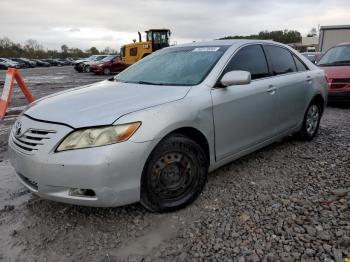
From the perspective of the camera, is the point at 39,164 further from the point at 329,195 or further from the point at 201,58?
the point at 329,195

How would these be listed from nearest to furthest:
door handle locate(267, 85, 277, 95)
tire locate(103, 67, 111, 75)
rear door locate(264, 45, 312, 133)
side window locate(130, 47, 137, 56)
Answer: door handle locate(267, 85, 277, 95)
rear door locate(264, 45, 312, 133)
side window locate(130, 47, 137, 56)
tire locate(103, 67, 111, 75)

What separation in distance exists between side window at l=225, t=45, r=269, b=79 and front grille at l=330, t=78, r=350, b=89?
14.5 ft

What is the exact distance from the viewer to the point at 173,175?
10.0ft

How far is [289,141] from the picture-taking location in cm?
A: 522

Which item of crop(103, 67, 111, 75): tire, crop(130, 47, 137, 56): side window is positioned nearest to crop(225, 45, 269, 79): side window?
crop(130, 47, 137, 56): side window

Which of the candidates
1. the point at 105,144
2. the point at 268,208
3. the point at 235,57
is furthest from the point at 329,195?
the point at 105,144

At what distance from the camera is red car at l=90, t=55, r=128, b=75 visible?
25.4 metres

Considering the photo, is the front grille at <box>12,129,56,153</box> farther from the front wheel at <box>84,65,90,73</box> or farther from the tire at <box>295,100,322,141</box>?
the front wheel at <box>84,65,90,73</box>

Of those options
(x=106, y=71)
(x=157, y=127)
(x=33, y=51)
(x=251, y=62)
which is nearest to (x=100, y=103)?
(x=157, y=127)

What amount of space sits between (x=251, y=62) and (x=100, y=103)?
1.93 m

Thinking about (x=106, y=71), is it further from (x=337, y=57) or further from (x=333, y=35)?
(x=337, y=57)

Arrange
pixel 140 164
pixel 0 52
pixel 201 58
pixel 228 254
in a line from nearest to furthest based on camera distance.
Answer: pixel 228 254 → pixel 140 164 → pixel 201 58 → pixel 0 52

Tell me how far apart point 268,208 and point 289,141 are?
7.67ft

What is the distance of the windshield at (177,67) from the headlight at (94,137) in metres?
1.04
